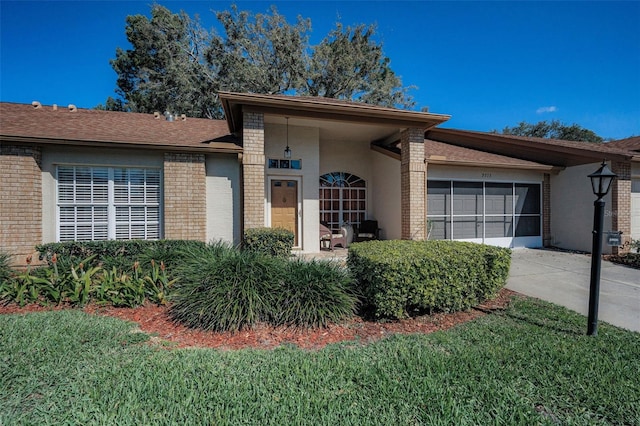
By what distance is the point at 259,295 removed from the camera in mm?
4055

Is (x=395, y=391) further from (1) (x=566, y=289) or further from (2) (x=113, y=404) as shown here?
(1) (x=566, y=289)

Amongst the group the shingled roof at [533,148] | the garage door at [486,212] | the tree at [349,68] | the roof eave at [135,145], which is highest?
the tree at [349,68]

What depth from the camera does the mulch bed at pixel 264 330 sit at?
11.7ft

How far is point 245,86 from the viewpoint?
19.1 m

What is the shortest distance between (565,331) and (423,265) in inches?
78.0

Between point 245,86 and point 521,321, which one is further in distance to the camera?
point 245,86

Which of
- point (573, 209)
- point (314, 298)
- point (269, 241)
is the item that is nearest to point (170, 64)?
point (269, 241)

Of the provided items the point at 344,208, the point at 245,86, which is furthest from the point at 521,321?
the point at 245,86

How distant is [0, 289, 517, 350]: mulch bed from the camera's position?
3.56 meters

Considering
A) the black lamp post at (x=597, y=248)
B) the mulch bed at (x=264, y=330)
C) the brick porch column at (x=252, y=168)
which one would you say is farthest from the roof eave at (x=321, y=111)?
the mulch bed at (x=264, y=330)

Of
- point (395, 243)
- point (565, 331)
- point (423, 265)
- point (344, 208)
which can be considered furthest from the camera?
point (344, 208)

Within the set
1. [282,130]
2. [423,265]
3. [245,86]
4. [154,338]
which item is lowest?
[154,338]

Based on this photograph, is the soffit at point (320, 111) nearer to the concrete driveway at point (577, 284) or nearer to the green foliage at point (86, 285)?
the green foliage at point (86, 285)

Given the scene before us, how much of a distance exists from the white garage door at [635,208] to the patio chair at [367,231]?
8.63 meters
